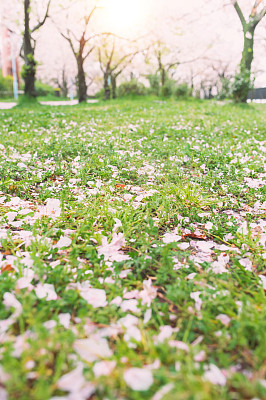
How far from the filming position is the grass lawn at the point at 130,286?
1.04m

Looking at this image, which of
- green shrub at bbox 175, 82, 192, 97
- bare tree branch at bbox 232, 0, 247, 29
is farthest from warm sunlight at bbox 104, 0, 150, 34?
bare tree branch at bbox 232, 0, 247, 29

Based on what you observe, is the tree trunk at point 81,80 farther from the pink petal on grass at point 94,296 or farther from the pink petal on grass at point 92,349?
the pink petal on grass at point 92,349

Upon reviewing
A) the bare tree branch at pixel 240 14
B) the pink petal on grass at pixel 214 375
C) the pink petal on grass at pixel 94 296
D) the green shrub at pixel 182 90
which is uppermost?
the bare tree branch at pixel 240 14

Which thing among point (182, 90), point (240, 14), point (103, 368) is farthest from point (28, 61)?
point (103, 368)

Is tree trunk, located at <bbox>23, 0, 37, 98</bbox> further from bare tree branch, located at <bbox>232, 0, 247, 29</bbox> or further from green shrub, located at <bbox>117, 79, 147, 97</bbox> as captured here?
bare tree branch, located at <bbox>232, 0, 247, 29</bbox>

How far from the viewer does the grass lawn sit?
104cm

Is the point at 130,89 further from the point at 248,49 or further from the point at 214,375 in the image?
the point at 214,375

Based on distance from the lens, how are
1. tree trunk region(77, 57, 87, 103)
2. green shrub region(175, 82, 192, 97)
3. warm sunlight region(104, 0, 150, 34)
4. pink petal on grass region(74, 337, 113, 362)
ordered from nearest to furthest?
pink petal on grass region(74, 337, 113, 362)
tree trunk region(77, 57, 87, 103)
green shrub region(175, 82, 192, 97)
warm sunlight region(104, 0, 150, 34)

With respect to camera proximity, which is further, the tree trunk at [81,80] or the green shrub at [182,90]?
the green shrub at [182,90]

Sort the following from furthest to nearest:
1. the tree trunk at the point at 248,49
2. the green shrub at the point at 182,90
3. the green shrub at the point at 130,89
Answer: the green shrub at the point at 130,89 < the green shrub at the point at 182,90 < the tree trunk at the point at 248,49

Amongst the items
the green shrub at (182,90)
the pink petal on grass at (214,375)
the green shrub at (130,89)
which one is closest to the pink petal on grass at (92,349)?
the pink petal on grass at (214,375)

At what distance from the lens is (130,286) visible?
1586 mm

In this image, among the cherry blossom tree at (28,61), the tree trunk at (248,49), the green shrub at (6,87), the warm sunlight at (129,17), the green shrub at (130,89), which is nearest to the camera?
the cherry blossom tree at (28,61)

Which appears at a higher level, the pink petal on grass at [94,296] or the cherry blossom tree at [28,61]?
the cherry blossom tree at [28,61]
